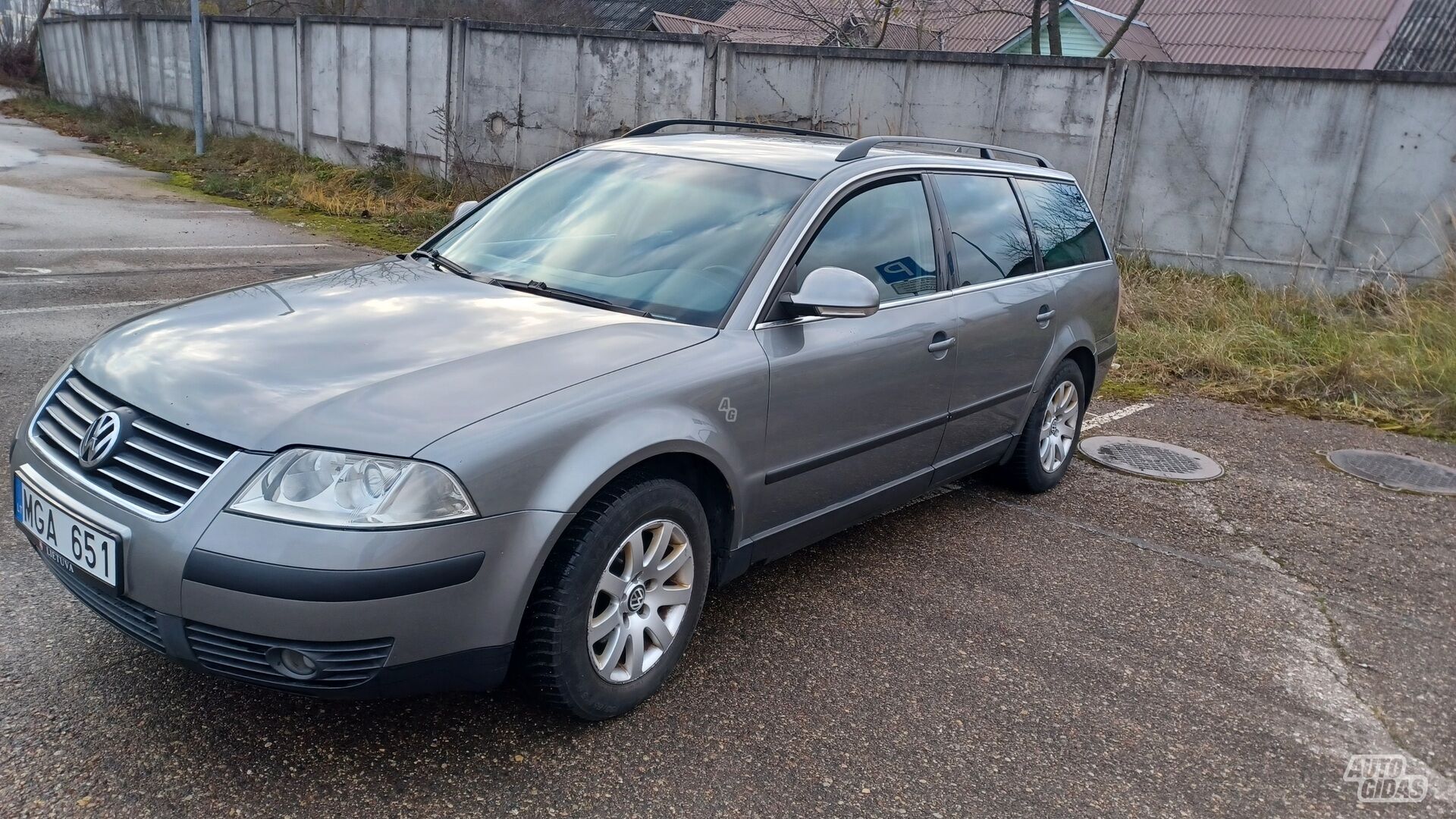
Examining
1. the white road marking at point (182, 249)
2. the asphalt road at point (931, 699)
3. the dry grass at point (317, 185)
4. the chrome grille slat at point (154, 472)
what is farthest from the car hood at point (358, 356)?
the dry grass at point (317, 185)

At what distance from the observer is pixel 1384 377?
7.47 meters

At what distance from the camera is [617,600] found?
9.80 feet

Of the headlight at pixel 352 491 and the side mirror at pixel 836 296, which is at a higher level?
the side mirror at pixel 836 296

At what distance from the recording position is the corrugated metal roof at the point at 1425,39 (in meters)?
21.4

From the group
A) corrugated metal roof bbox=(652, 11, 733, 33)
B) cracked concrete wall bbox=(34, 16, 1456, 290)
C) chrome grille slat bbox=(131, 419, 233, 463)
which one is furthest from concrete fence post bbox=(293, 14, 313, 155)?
chrome grille slat bbox=(131, 419, 233, 463)

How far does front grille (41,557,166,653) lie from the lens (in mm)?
2551

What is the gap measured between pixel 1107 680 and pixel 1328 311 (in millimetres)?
6438

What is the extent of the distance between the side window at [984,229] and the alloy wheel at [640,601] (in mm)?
1885

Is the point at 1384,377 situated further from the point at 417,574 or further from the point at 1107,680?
the point at 417,574

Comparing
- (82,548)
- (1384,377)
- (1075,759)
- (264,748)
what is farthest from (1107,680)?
(1384,377)

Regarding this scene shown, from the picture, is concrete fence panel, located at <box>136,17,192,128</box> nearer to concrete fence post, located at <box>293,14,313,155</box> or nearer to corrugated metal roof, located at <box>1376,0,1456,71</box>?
concrete fence post, located at <box>293,14,313,155</box>

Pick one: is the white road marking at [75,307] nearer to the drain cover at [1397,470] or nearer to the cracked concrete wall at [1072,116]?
the cracked concrete wall at [1072,116]

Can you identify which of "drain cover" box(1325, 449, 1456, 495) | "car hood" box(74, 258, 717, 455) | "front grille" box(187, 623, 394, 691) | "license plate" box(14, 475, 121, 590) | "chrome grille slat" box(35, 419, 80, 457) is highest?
"car hood" box(74, 258, 717, 455)

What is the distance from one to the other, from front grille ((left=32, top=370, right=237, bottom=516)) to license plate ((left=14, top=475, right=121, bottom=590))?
0.10 m
